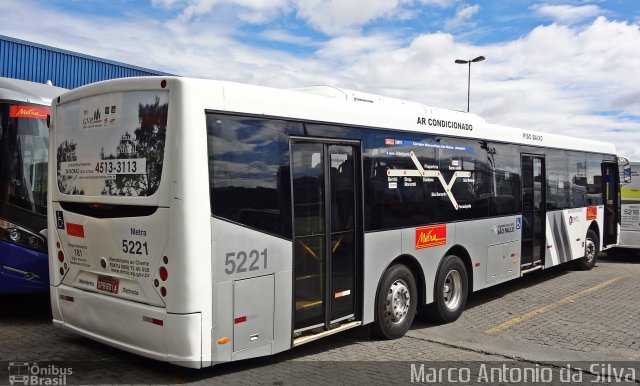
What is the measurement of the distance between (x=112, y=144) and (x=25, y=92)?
10.0 ft

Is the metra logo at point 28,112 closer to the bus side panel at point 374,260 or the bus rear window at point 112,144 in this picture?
the bus rear window at point 112,144

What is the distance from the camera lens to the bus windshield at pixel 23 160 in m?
6.88

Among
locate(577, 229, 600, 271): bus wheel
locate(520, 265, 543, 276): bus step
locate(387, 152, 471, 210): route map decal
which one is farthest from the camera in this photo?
locate(577, 229, 600, 271): bus wheel

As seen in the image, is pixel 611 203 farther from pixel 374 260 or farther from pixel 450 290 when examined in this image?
pixel 374 260

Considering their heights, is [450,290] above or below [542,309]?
above

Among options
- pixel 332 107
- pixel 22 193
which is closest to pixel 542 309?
pixel 332 107

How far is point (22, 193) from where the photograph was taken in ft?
22.7

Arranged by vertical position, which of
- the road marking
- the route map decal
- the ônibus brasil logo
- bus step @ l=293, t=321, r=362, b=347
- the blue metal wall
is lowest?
the road marking

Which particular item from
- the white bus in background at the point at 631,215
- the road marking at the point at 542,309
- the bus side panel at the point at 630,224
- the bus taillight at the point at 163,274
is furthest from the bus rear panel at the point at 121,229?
the bus side panel at the point at 630,224

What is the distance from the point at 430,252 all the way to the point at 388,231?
1018 millimetres

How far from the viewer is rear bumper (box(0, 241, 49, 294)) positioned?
22.0 ft

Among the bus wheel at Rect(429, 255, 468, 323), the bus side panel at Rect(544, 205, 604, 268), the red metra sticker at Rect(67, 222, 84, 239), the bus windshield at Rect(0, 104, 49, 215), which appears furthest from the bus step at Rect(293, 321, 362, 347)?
the bus side panel at Rect(544, 205, 604, 268)

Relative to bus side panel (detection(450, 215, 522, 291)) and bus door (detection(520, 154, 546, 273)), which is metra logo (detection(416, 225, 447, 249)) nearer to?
bus side panel (detection(450, 215, 522, 291))

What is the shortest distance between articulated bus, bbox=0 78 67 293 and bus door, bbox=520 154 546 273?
7.59 metres
